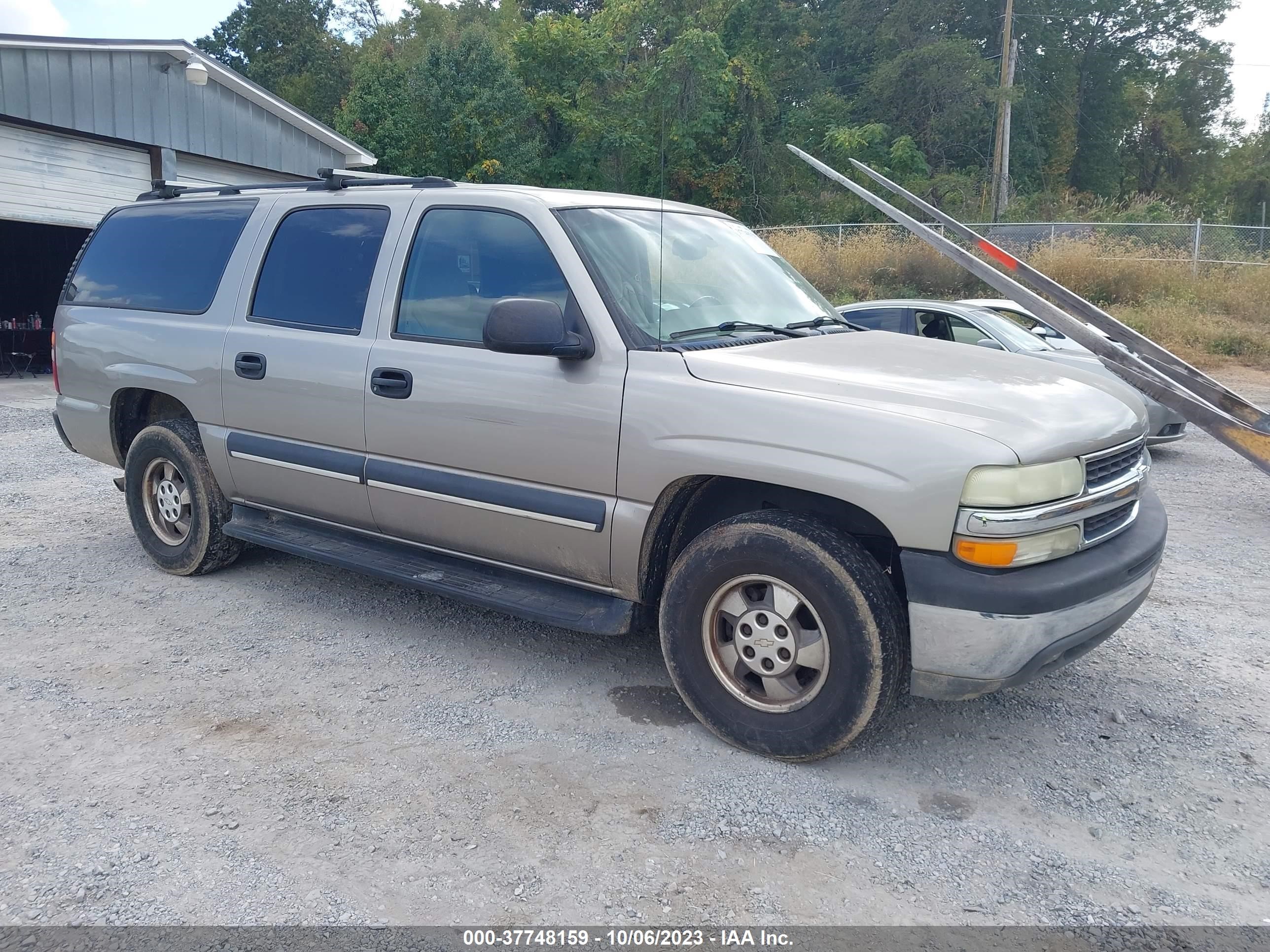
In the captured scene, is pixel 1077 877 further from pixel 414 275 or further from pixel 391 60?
pixel 391 60

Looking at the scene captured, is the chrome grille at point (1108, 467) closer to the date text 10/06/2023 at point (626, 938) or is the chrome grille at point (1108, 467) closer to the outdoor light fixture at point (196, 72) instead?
the date text 10/06/2023 at point (626, 938)

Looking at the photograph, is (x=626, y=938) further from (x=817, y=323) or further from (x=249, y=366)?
(x=249, y=366)

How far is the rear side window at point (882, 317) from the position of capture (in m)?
9.12

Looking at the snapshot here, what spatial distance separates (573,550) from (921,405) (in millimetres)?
1432

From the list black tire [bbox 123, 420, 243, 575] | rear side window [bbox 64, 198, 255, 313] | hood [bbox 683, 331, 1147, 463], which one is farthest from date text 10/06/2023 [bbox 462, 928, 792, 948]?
rear side window [bbox 64, 198, 255, 313]

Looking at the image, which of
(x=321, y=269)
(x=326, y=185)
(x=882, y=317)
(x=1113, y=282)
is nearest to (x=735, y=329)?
(x=321, y=269)

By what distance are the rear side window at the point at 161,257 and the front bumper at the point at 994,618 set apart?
390cm

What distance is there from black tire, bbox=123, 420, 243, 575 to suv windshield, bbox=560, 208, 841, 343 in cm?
257

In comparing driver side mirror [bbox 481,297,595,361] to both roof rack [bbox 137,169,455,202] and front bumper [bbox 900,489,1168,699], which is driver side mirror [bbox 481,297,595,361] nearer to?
roof rack [bbox 137,169,455,202]

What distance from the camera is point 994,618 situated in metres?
3.02

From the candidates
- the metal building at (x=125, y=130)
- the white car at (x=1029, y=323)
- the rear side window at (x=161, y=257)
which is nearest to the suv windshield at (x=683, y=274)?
the rear side window at (x=161, y=257)

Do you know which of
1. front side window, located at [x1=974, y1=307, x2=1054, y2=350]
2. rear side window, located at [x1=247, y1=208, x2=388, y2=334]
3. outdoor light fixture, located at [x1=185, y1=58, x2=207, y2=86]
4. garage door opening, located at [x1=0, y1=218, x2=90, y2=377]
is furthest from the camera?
garage door opening, located at [x1=0, y1=218, x2=90, y2=377]

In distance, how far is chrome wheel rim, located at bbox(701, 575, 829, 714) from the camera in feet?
11.0

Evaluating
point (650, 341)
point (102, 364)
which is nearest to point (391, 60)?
point (102, 364)
